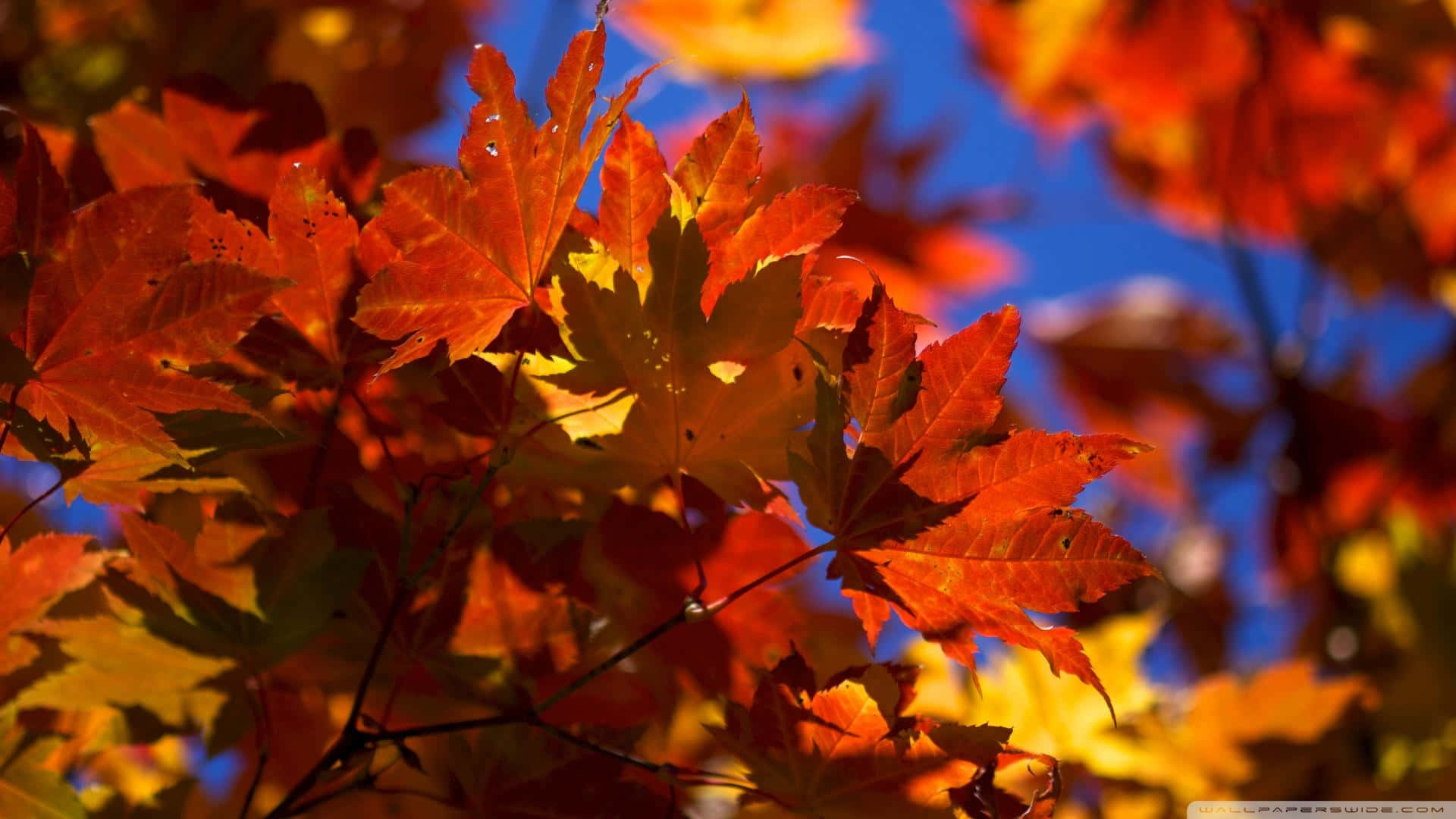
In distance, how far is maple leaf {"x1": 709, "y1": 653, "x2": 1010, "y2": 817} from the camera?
0.46 meters

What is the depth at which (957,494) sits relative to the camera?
0.46 metres

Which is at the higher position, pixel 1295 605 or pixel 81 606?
pixel 81 606

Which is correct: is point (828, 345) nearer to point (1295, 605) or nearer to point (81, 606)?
point (81, 606)

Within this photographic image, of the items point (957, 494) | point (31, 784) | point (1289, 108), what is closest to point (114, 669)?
point (31, 784)

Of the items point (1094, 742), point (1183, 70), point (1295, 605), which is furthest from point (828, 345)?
point (1183, 70)

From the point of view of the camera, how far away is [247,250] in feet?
1.63

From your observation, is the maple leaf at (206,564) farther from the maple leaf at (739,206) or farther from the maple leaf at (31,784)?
the maple leaf at (739,206)

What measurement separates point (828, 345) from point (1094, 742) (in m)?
0.59

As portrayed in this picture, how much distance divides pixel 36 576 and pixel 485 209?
0.27 m

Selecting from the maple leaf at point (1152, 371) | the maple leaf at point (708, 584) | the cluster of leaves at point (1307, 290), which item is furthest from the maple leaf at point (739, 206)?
the maple leaf at point (1152, 371)

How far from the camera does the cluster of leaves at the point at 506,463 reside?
433 mm

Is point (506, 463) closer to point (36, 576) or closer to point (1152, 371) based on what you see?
point (36, 576)

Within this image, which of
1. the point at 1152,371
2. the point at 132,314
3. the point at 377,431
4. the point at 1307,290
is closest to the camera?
the point at 132,314

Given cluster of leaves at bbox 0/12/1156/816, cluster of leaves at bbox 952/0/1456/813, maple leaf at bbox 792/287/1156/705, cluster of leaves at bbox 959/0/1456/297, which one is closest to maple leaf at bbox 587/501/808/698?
cluster of leaves at bbox 0/12/1156/816
